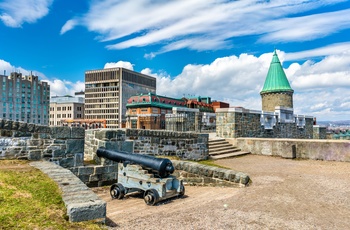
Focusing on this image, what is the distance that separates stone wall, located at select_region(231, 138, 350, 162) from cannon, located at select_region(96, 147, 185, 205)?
777 centimetres

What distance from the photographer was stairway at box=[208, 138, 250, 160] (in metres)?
11.8

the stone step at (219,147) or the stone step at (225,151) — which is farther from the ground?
the stone step at (219,147)

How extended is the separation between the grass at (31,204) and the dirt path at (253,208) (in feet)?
3.22

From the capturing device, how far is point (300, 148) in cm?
1145

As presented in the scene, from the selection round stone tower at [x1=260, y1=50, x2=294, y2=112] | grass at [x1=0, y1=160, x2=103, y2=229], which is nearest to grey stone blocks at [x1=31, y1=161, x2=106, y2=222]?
grass at [x1=0, y1=160, x2=103, y2=229]

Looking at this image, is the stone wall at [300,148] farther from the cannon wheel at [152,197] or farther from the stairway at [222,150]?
the cannon wheel at [152,197]

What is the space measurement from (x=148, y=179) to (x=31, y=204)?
2.48 metres

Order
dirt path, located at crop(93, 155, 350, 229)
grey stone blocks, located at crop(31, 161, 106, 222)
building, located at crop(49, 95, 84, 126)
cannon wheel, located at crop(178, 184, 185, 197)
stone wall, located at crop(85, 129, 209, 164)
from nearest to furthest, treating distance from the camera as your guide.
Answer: grey stone blocks, located at crop(31, 161, 106, 222)
dirt path, located at crop(93, 155, 350, 229)
cannon wheel, located at crop(178, 184, 185, 197)
stone wall, located at crop(85, 129, 209, 164)
building, located at crop(49, 95, 84, 126)

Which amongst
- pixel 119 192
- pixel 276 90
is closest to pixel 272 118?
pixel 276 90

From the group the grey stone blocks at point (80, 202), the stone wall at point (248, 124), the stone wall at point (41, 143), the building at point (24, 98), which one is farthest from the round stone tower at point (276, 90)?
the building at point (24, 98)

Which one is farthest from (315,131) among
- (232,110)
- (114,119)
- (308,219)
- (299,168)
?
(114,119)

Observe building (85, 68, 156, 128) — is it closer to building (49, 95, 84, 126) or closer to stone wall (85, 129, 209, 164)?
building (49, 95, 84, 126)

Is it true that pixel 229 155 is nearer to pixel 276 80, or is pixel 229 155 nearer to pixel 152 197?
pixel 152 197

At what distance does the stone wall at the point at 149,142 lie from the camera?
774 cm
